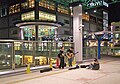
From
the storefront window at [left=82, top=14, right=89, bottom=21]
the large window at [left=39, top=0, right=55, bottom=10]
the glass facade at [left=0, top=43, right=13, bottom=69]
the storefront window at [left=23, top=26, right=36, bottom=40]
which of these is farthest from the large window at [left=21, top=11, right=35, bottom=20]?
the glass facade at [left=0, top=43, right=13, bottom=69]

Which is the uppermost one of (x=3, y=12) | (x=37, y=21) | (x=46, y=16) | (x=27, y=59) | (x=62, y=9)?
(x=3, y=12)

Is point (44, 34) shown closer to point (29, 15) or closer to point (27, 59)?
point (29, 15)

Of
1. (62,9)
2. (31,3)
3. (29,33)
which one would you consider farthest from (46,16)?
(62,9)

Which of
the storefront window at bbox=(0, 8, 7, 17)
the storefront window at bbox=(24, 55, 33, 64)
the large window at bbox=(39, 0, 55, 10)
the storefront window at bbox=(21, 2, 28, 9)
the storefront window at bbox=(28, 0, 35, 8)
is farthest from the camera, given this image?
the storefront window at bbox=(0, 8, 7, 17)

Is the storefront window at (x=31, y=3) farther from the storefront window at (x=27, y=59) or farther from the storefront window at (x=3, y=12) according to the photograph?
the storefront window at (x=27, y=59)

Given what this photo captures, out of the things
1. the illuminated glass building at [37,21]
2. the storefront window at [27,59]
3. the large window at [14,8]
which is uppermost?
the large window at [14,8]

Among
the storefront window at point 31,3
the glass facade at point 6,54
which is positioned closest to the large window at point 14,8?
the storefront window at point 31,3

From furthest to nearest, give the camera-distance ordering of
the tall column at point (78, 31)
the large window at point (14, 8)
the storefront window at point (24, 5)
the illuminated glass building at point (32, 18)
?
the large window at point (14, 8) → the storefront window at point (24, 5) → the illuminated glass building at point (32, 18) → the tall column at point (78, 31)

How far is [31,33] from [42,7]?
22.3ft

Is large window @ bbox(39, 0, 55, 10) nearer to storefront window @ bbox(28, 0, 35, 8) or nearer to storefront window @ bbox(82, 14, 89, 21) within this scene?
storefront window @ bbox(28, 0, 35, 8)

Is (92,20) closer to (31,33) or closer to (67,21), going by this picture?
(67,21)

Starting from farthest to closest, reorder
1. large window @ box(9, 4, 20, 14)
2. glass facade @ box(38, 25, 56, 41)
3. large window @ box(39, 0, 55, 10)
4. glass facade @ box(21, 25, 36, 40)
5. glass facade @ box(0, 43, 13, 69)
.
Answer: large window @ box(9, 4, 20, 14)
large window @ box(39, 0, 55, 10)
glass facade @ box(21, 25, 36, 40)
glass facade @ box(38, 25, 56, 41)
glass facade @ box(0, 43, 13, 69)

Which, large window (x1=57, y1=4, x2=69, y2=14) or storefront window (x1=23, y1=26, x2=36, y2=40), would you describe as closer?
storefront window (x1=23, y1=26, x2=36, y2=40)

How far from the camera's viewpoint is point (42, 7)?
45.6 metres
